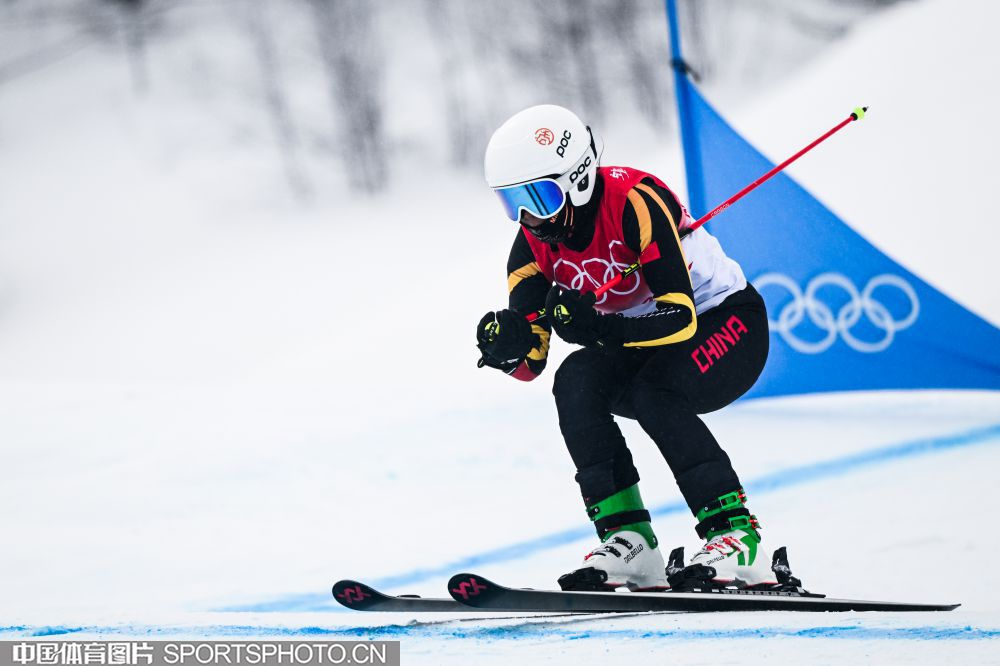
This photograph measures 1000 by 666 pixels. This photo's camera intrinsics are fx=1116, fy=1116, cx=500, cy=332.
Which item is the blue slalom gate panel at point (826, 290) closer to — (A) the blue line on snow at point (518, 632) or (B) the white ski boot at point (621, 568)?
(B) the white ski boot at point (621, 568)

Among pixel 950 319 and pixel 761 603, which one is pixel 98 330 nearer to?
pixel 950 319

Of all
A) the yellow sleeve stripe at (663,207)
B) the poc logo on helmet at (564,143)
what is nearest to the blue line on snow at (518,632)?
the yellow sleeve stripe at (663,207)

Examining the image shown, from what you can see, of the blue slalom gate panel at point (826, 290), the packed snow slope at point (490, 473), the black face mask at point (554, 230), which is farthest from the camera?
the blue slalom gate panel at point (826, 290)

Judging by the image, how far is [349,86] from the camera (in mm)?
16875

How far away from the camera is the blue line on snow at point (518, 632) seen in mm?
2787

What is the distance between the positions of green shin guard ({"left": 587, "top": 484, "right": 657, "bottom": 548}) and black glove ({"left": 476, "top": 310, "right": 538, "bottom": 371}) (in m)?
0.52

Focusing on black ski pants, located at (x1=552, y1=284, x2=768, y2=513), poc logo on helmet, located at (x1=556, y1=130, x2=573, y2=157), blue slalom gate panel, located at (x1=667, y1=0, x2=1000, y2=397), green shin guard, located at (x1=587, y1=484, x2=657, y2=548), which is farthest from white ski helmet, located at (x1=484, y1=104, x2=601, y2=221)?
blue slalom gate panel, located at (x1=667, y1=0, x2=1000, y2=397)

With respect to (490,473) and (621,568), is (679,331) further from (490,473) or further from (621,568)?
(490,473)

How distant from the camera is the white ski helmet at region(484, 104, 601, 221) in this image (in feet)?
10.2

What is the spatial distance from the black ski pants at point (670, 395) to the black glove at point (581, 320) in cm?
22

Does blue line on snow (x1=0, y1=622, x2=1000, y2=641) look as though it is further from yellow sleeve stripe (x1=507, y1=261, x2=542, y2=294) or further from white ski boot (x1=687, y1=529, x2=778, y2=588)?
yellow sleeve stripe (x1=507, y1=261, x2=542, y2=294)

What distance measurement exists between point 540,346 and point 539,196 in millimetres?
550

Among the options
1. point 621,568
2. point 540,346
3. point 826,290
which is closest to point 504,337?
point 540,346

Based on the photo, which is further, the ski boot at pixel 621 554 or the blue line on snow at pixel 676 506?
the blue line on snow at pixel 676 506
